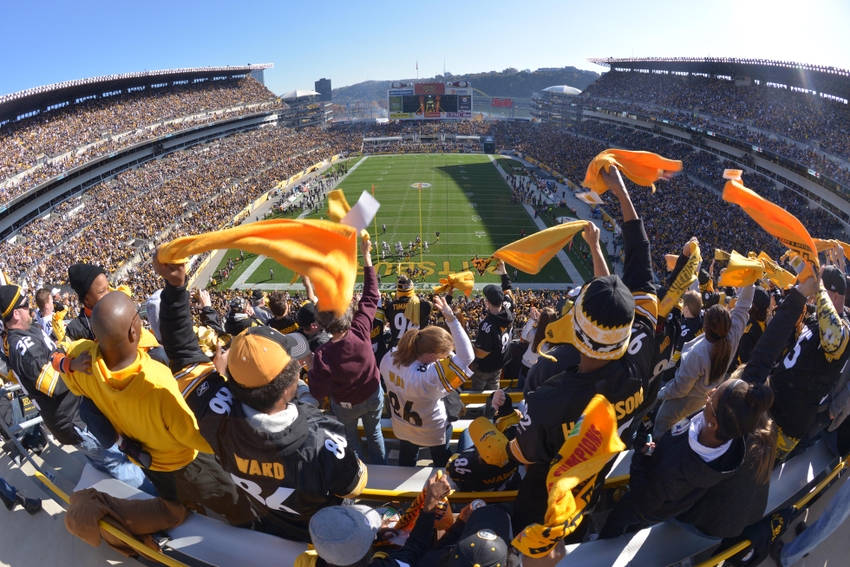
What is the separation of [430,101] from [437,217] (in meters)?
38.0

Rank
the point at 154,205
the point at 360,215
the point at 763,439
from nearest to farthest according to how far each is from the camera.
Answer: the point at 763,439 < the point at 360,215 < the point at 154,205

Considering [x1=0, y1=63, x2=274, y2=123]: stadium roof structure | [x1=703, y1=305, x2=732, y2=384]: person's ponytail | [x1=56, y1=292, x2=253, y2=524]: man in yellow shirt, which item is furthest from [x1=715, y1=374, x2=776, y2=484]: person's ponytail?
[x1=0, y1=63, x2=274, y2=123]: stadium roof structure

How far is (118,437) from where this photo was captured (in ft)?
8.13

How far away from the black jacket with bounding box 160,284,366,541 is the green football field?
1968cm

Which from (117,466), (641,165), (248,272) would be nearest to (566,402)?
(641,165)

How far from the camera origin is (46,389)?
3311 millimetres

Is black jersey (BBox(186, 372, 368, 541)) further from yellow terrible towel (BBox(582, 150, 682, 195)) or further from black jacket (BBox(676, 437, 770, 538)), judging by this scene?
yellow terrible towel (BBox(582, 150, 682, 195))

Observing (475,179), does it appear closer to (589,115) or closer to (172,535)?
(589,115)

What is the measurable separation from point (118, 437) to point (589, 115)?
6707 centimetres

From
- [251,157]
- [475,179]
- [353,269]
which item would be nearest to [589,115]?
[475,179]

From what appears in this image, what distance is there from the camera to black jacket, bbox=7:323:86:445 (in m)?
3.34

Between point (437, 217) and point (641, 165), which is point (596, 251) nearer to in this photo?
point (641, 165)

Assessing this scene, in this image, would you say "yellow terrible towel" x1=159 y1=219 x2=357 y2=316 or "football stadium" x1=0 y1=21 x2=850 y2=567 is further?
"yellow terrible towel" x1=159 y1=219 x2=357 y2=316

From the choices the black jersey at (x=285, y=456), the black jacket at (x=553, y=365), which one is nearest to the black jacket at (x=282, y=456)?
the black jersey at (x=285, y=456)
